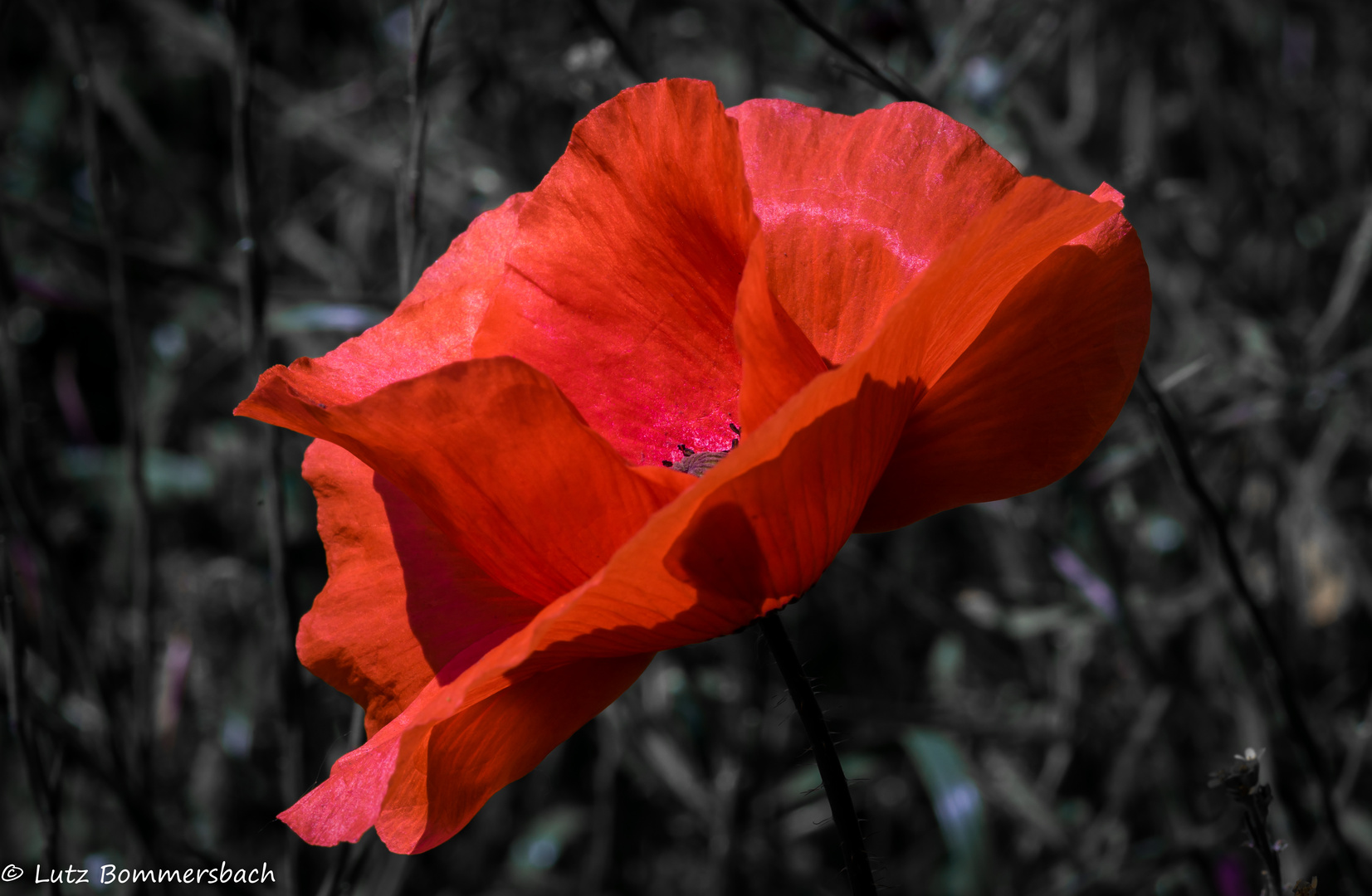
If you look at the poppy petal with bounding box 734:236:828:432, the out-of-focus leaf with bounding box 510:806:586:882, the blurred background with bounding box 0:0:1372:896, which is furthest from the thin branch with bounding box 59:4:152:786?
the out-of-focus leaf with bounding box 510:806:586:882

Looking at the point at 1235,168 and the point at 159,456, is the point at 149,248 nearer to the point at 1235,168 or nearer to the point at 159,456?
the point at 159,456

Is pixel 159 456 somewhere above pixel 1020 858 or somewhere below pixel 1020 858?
above

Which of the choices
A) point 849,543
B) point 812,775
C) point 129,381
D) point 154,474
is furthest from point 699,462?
point 154,474

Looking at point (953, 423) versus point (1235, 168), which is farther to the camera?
point (1235, 168)

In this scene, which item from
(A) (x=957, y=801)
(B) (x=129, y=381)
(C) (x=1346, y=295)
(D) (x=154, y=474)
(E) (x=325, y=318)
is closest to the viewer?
(B) (x=129, y=381)

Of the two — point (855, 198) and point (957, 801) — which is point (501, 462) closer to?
point (855, 198)

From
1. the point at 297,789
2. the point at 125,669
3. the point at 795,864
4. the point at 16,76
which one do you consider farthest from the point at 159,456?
the point at 297,789
